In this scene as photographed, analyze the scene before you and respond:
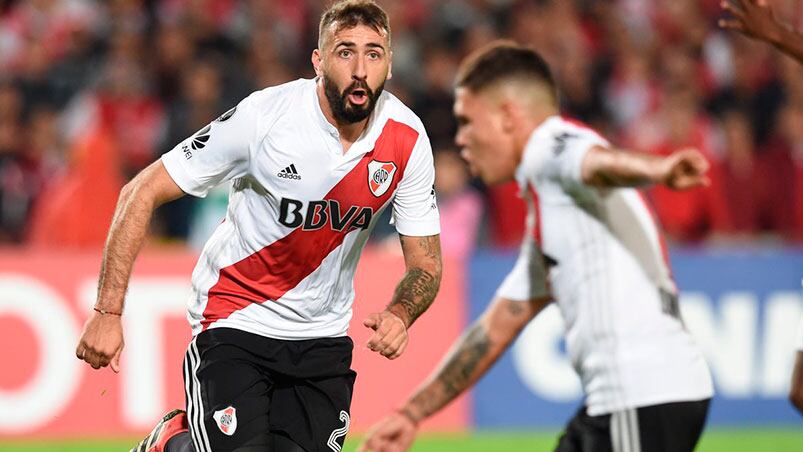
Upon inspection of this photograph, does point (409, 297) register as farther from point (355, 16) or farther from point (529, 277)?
point (355, 16)

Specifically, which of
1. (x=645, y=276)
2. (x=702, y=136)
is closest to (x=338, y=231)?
(x=645, y=276)

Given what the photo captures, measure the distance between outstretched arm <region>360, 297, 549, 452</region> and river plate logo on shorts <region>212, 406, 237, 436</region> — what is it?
2.33 ft

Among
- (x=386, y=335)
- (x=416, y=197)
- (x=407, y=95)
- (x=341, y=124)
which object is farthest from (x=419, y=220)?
(x=407, y=95)

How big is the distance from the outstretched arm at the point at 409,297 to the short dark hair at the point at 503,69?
2.95ft

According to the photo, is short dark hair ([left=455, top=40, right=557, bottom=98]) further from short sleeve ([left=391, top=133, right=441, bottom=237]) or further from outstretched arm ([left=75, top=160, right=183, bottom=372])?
outstretched arm ([left=75, top=160, right=183, bottom=372])

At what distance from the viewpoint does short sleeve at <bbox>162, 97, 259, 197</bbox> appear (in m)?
5.23

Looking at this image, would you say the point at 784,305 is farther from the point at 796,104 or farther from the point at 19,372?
the point at 19,372

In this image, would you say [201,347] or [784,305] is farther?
[784,305]

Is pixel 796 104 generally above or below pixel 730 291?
above

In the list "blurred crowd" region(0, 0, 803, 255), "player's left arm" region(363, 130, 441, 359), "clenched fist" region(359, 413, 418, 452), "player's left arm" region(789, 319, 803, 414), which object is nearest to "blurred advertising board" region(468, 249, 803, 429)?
"blurred crowd" region(0, 0, 803, 255)

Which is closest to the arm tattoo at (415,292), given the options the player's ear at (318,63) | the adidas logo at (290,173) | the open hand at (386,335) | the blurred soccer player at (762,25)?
the open hand at (386,335)

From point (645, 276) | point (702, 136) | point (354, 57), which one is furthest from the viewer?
point (702, 136)

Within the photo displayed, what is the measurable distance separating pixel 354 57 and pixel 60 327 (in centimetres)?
543

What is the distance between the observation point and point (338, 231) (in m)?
5.41
